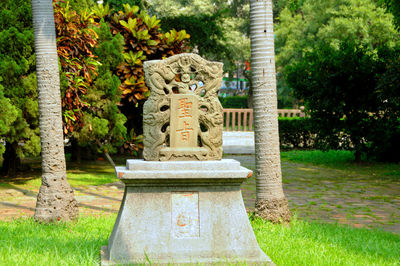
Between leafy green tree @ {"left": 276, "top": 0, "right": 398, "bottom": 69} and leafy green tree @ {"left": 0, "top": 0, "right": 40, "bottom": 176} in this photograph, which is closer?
leafy green tree @ {"left": 0, "top": 0, "right": 40, "bottom": 176}

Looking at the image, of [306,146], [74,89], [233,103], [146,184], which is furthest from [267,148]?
[233,103]

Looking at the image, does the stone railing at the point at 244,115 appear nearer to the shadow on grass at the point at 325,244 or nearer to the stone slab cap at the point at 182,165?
the shadow on grass at the point at 325,244

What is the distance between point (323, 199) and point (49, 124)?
4985 millimetres

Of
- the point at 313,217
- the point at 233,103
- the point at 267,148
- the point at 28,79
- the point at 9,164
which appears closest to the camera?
the point at 267,148

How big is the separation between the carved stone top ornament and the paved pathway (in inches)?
125

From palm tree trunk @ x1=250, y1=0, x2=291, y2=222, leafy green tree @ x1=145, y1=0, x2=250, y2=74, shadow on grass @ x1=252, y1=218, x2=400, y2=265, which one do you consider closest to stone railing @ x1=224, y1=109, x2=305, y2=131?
leafy green tree @ x1=145, y1=0, x2=250, y2=74

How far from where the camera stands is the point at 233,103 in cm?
3812

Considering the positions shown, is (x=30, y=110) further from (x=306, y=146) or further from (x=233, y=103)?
(x=233, y=103)

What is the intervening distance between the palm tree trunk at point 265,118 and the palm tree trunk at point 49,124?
8.37ft

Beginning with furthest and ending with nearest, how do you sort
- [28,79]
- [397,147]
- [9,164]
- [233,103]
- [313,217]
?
[233,103] → [397,147] → [9,164] → [28,79] → [313,217]

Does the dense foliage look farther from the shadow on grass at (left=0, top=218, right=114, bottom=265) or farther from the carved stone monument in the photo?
the carved stone monument

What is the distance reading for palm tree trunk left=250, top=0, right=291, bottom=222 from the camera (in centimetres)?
667

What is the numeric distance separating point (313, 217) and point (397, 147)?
7126 mm

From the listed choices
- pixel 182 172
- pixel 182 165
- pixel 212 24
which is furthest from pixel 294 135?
pixel 182 172
